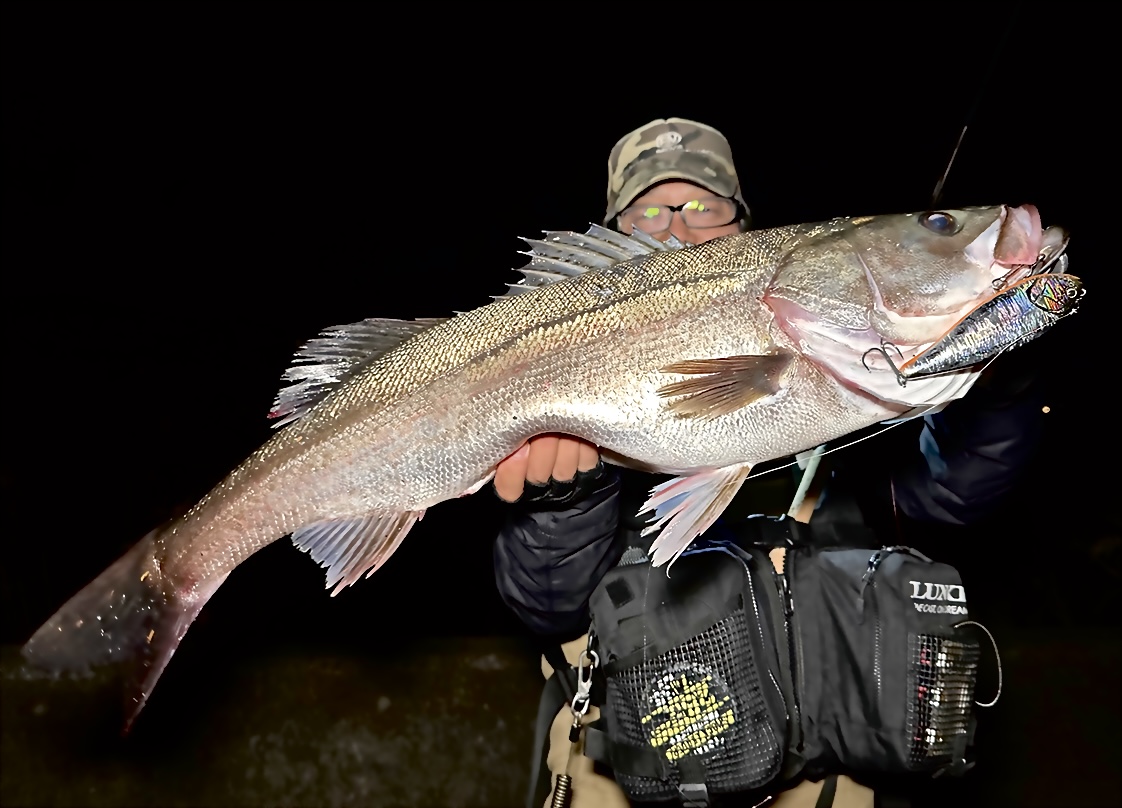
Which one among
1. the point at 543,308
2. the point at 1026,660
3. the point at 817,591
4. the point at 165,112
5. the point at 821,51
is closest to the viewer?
the point at 543,308

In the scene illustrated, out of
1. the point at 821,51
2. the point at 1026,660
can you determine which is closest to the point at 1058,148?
the point at 821,51

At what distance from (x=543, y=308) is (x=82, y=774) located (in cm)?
311

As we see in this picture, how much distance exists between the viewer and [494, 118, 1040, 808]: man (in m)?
1.77

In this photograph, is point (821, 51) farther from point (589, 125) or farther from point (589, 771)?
point (589, 771)

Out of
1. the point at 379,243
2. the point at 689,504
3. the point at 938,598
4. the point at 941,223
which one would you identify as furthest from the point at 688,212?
the point at 379,243

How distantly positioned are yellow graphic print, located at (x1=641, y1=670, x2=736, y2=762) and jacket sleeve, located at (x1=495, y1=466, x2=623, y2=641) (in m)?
0.34

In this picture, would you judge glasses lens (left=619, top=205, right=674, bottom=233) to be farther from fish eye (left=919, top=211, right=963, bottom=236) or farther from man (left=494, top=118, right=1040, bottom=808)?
fish eye (left=919, top=211, right=963, bottom=236)

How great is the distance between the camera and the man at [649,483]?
5.82ft

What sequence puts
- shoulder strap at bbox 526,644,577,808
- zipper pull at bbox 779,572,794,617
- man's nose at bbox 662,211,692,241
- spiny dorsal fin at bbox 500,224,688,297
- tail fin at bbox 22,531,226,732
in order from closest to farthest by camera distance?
tail fin at bbox 22,531,226,732, spiny dorsal fin at bbox 500,224,688,297, zipper pull at bbox 779,572,794,617, shoulder strap at bbox 526,644,577,808, man's nose at bbox 662,211,692,241

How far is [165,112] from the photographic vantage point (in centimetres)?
1185

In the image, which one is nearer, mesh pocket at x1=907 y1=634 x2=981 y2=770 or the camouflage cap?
mesh pocket at x1=907 y1=634 x2=981 y2=770

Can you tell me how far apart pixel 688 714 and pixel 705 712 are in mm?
45

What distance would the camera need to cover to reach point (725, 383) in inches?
58.9

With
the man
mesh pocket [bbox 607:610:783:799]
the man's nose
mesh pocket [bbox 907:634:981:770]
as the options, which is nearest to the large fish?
the man
